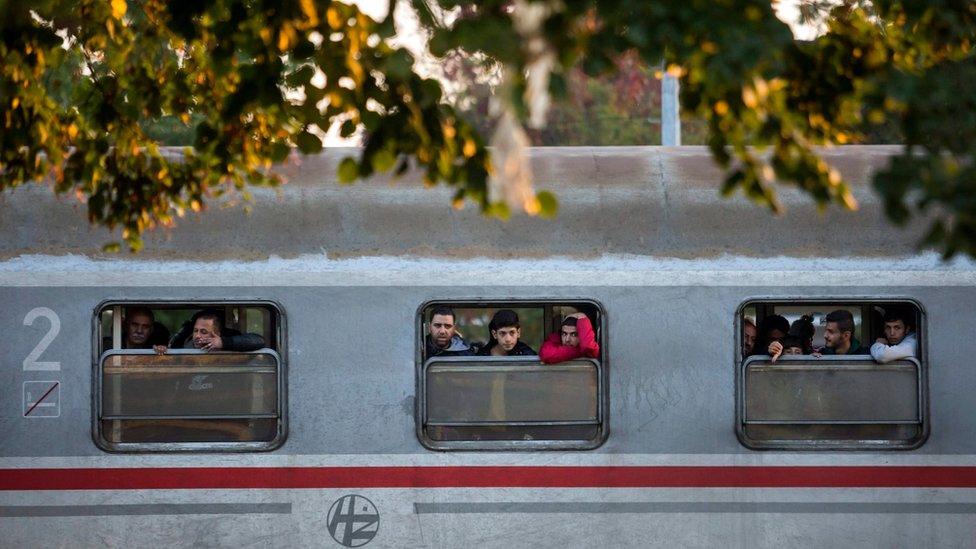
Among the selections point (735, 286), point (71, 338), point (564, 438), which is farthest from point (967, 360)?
point (71, 338)

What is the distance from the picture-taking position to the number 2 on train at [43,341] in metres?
7.25

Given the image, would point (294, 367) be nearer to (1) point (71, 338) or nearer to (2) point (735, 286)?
(1) point (71, 338)

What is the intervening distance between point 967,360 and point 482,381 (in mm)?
2449

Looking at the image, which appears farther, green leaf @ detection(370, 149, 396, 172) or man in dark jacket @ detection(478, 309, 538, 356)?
man in dark jacket @ detection(478, 309, 538, 356)

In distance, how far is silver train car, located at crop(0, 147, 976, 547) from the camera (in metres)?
7.21

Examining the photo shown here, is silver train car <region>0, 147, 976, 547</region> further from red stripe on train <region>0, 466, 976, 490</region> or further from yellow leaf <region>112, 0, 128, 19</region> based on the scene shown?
yellow leaf <region>112, 0, 128, 19</region>

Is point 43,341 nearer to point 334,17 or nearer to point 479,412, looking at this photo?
point 479,412

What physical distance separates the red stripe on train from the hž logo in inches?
3.6

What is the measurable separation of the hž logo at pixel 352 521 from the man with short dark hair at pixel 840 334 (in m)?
2.46

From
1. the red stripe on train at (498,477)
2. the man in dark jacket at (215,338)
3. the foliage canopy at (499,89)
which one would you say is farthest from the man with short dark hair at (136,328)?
the red stripe on train at (498,477)

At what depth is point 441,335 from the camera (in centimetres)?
729

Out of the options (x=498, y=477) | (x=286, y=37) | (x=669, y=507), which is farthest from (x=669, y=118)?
(x=286, y=37)

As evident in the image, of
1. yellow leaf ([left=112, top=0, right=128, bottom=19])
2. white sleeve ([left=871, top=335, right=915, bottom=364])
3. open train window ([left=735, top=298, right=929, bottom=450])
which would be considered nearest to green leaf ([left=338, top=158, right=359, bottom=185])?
yellow leaf ([left=112, top=0, right=128, bottom=19])

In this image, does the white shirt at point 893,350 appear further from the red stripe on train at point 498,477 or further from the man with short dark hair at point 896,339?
the red stripe on train at point 498,477
